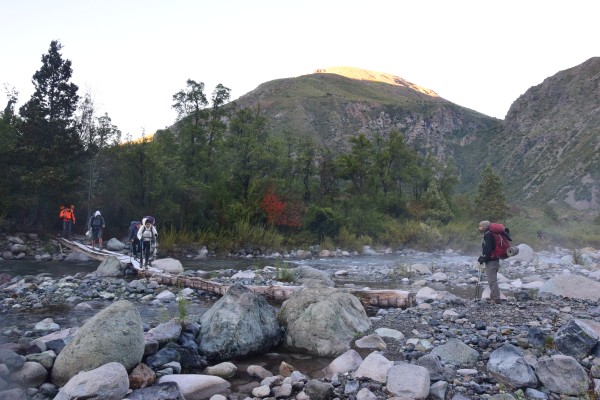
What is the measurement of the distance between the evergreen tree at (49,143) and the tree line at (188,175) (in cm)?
5

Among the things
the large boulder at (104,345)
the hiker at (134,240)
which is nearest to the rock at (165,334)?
the large boulder at (104,345)

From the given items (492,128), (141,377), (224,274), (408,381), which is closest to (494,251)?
(408,381)

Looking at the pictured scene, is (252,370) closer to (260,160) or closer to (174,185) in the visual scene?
(174,185)

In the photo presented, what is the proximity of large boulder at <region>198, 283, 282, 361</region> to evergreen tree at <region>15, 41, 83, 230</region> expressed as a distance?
1903 cm

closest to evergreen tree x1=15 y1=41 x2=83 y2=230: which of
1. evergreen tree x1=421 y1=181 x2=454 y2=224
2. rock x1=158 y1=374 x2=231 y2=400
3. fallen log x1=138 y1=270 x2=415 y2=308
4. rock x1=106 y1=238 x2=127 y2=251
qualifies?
rock x1=106 y1=238 x2=127 y2=251

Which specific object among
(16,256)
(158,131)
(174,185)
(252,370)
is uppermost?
(158,131)

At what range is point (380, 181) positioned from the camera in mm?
37500

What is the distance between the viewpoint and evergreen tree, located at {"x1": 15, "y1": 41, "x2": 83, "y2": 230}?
910 inches

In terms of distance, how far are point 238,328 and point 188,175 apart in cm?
2175

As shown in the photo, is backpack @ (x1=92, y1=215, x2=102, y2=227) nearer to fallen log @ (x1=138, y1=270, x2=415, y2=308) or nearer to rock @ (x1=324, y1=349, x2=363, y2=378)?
fallen log @ (x1=138, y1=270, x2=415, y2=308)

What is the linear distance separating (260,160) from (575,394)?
81.7ft

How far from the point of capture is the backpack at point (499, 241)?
10219mm

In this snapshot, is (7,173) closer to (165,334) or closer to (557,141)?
(165,334)

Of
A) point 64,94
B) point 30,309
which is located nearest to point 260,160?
point 64,94
